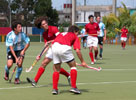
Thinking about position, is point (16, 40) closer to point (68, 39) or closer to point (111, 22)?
point (68, 39)

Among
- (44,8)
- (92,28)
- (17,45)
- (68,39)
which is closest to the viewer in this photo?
(68,39)

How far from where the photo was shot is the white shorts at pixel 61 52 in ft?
32.9

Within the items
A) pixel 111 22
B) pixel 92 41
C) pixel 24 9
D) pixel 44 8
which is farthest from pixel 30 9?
pixel 92 41

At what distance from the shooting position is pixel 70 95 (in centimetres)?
1009

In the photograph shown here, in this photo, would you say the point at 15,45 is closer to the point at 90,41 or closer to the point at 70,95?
the point at 70,95

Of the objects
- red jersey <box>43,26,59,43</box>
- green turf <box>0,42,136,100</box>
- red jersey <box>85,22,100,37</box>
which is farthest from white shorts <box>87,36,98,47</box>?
red jersey <box>43,26,59,43</box>

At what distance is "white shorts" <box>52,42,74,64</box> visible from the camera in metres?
10.0

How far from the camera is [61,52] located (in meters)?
10.0

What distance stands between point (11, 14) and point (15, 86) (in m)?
84.6

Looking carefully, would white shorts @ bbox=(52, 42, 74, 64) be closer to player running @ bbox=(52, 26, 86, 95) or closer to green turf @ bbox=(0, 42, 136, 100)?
player running @ bbox=(52, 26, 86, 95)

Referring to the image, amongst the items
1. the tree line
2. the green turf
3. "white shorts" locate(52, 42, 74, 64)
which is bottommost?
the tree line

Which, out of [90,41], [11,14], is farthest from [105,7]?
[90,41]

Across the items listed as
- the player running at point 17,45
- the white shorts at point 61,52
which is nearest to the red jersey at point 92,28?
the player running at point 17,45

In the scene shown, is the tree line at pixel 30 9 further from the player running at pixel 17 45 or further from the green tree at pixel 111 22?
A: the player running at pixel 17 45
